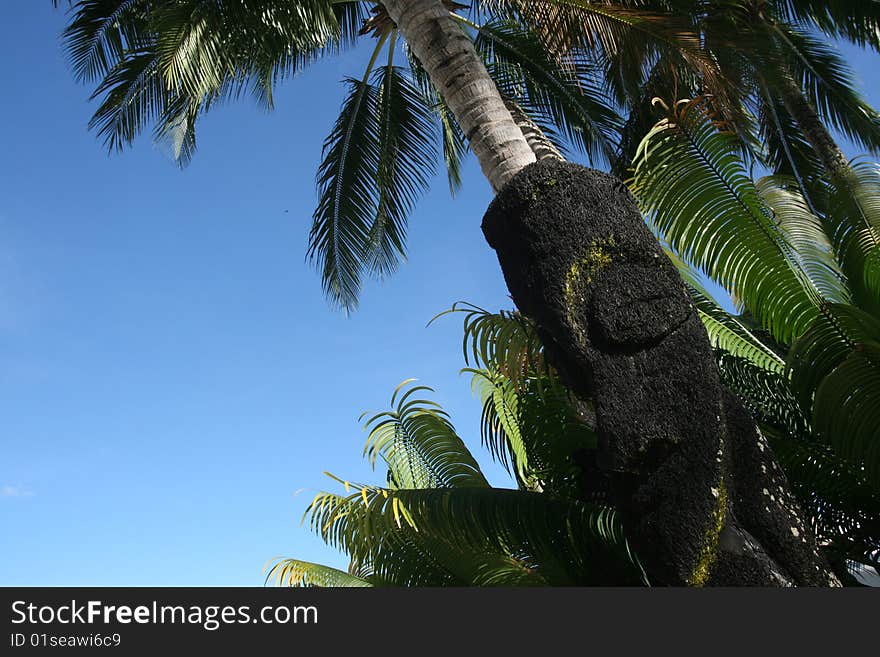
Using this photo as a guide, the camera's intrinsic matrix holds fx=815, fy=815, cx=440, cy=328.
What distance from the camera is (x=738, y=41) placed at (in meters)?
6.73

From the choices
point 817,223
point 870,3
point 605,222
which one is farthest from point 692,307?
point 870,3

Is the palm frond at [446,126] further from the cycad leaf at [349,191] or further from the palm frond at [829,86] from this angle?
the palm frond at [829,86]

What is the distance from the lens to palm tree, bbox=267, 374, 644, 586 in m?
4.99

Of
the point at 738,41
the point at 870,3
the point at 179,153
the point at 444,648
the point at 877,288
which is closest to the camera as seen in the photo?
the point at 444,648

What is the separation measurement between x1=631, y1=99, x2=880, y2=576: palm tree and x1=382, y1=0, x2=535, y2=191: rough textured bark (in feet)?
3.49

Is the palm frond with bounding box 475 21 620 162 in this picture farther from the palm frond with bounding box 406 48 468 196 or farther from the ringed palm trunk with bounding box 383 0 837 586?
the ringed palm trunk with bounding box 383 0 837 586

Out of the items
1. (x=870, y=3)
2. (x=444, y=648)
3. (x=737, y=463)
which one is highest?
(x=870, y=3)

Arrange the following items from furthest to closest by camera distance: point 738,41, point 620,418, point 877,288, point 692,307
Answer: point 738,41 < point 877,288 < point 692,307 < point 620,418

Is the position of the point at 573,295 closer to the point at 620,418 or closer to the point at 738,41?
the point at 620,418

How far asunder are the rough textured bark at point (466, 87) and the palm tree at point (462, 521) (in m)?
1.04

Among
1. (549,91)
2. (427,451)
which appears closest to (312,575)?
(427,451)

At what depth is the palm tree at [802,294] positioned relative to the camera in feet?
17.0

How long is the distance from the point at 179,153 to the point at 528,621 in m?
9.58

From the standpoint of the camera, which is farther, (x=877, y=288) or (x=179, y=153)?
(x=179, y=153)
